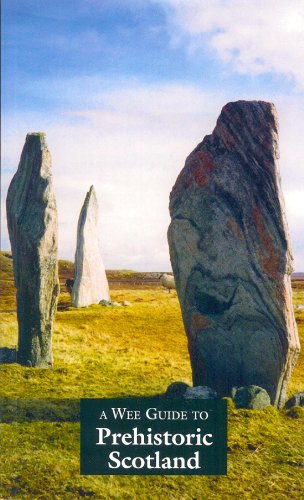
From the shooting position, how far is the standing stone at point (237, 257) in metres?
→ 10.7

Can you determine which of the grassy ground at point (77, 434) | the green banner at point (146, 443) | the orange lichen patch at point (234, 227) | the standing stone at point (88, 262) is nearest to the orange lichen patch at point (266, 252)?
the orange lichen patch at point (234, 227)

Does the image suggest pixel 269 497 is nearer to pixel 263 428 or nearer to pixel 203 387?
pixel 263 428

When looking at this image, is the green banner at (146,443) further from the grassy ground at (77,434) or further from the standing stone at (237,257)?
the standing stone at (237,257)

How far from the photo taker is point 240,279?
1095 centimetres

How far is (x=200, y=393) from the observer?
1049 cm

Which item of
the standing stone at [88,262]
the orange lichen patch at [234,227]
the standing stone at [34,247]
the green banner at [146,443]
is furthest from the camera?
the standing stone at [88,262]

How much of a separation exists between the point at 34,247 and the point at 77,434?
4846 millimetres

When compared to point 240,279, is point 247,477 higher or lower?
lower

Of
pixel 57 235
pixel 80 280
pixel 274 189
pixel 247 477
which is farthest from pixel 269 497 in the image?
pixel 80 280

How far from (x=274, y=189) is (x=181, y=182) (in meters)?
2.01

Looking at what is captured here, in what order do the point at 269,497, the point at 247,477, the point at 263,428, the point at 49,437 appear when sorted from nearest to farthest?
the point at 269,497 → the point at 247,477 → the point at 49,437 → the point at 263,428

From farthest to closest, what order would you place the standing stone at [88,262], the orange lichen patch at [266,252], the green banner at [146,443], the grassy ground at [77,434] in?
the standing stone at [88,262]
the orange lichen patch at [266,252]
the green banner at [146,443]
the grassy ground at [77,434]

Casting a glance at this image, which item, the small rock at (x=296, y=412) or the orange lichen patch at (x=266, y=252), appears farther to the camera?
the orange lichen patch at (x=266, y=252)

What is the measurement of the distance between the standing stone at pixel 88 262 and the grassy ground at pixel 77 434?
296 inches
